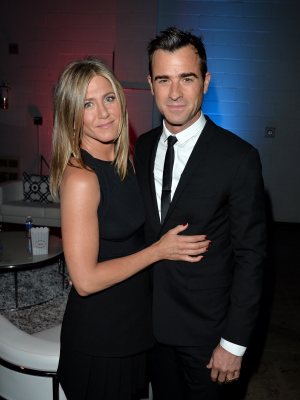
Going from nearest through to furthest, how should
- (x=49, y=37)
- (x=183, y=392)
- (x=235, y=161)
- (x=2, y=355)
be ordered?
(x=235, y=161) → (x=183, y=392) → (x=2, y=355) → (x=49, y=37)

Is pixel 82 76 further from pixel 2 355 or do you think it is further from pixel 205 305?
pixel 2 355

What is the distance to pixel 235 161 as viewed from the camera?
1.40 metres

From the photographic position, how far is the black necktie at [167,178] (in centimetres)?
150

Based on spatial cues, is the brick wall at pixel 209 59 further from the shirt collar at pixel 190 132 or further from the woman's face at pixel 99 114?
the woman's face at pixel 99 114

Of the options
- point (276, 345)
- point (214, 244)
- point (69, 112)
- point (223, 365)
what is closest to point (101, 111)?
point (69, 112)

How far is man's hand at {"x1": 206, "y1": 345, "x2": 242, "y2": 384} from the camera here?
1471 mm

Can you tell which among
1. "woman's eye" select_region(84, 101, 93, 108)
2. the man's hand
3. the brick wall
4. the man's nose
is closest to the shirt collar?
the man's nose

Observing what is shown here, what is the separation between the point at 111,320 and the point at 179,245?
0.40 meters

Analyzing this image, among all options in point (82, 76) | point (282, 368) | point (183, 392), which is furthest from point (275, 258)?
point (82, 76)

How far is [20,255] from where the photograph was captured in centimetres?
379

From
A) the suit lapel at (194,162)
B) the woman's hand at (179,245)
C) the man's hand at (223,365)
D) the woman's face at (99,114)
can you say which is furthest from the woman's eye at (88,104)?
the man's hand at (223,365)

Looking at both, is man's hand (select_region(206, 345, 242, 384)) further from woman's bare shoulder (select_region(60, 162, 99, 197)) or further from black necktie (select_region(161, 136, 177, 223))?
woman's bare shoulder (select_region(60, 162, 99, 197))

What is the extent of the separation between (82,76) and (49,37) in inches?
232

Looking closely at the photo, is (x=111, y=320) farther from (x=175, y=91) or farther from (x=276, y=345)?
(x=276, y=345)
